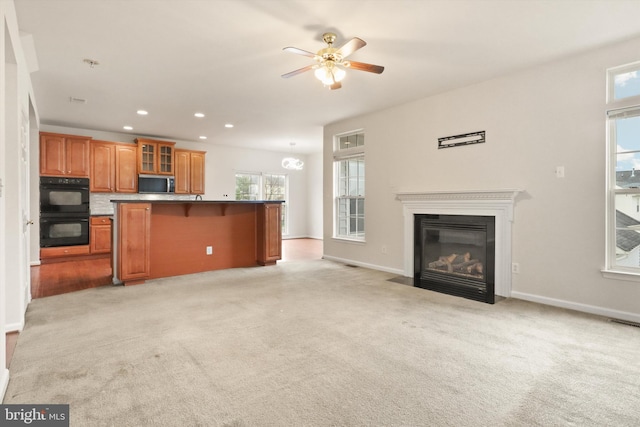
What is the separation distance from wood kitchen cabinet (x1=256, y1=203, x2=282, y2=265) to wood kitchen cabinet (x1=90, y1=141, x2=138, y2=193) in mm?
3316

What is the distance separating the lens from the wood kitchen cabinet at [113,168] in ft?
21.7

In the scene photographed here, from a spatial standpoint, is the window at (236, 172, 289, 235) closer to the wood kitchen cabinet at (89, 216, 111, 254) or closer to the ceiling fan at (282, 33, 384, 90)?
the wood kitchen cabinet at (89, 216, 111, 254)

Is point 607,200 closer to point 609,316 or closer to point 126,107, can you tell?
point 609,316

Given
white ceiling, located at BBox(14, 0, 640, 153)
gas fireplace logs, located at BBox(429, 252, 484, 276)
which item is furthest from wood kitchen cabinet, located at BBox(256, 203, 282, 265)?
gas fireplace logs, located at BBox(429, 252, 484, 276)

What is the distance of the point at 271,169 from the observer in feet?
31.8

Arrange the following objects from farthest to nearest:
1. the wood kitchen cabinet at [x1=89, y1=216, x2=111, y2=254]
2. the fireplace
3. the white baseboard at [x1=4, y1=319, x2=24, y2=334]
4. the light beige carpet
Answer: the wood kitchen cabinet at [x1=89, y1=216, x2=111, y2=254]
the fireplace
the white baseboard at [x1=4, y1=319, x2=24, y2=334]
the light beige carpet

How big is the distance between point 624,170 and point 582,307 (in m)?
1.42

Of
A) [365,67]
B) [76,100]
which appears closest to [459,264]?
[365,67]

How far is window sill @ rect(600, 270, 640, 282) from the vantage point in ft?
9.95

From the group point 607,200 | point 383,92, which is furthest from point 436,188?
point 607,200

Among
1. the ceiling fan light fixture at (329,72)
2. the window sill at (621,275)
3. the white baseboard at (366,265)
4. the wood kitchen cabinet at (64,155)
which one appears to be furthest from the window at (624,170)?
the wood kitchen cabinet at (64,155)

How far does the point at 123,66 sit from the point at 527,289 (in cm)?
527

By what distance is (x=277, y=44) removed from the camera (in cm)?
324

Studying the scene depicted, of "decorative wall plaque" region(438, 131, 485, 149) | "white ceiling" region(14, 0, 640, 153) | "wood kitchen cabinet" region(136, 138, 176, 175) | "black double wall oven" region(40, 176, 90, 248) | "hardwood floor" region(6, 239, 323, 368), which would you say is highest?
"white ceiling" region(14, 0, 640, 153)
